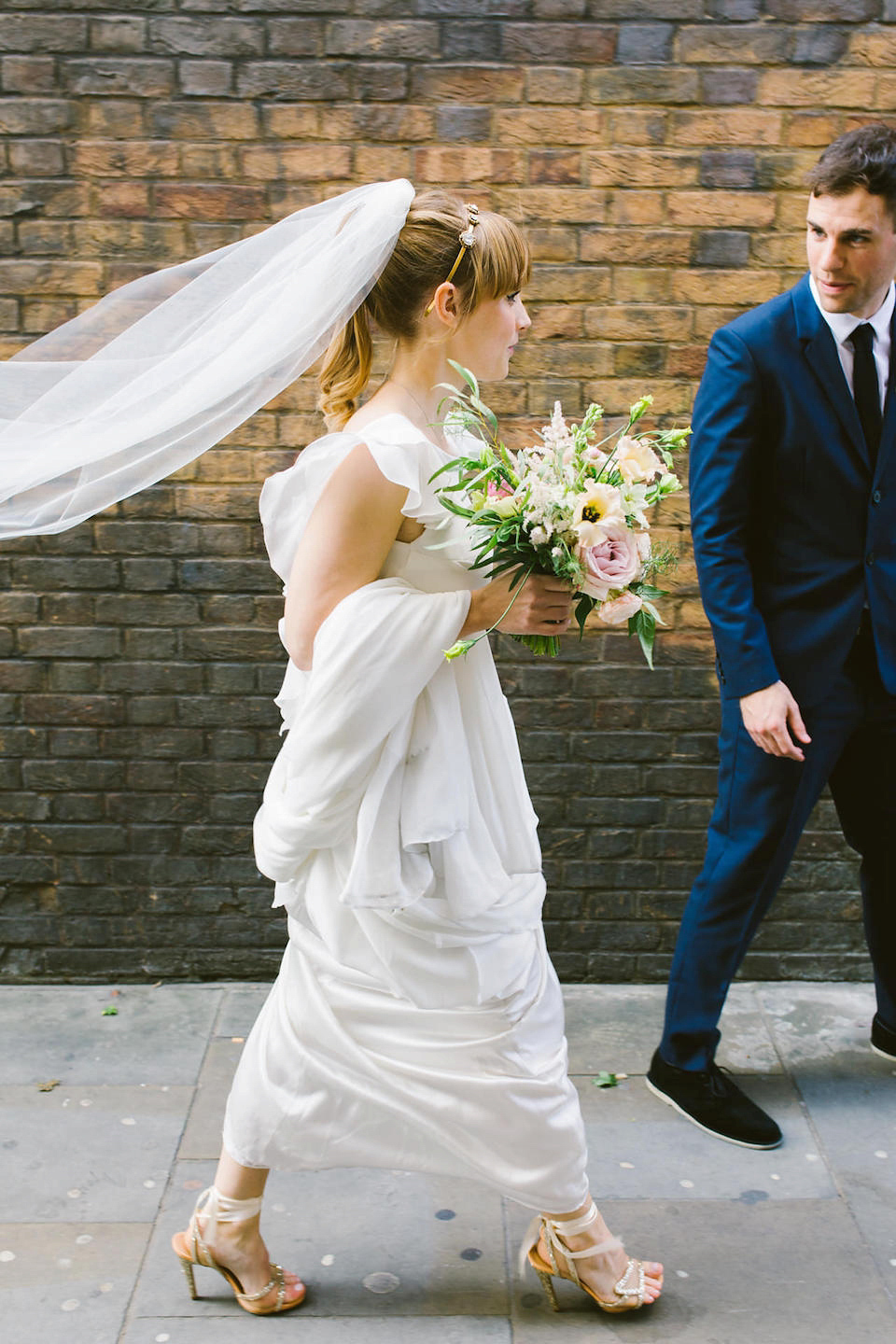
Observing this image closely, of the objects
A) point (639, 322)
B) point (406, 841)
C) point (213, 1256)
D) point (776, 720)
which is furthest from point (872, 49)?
point (213, 1256)

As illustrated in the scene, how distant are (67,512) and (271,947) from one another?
1.63 metres

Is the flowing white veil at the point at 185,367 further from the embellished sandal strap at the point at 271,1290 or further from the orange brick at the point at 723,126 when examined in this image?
the embellished sandal strap at the point at 271,1290

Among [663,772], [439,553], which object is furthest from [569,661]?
[439,553]

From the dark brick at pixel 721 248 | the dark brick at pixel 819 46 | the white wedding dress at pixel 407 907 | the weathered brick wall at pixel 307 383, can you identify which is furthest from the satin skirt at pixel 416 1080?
the dark brick at pixel 819 46

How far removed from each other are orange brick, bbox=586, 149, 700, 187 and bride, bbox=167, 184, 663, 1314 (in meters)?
1.12

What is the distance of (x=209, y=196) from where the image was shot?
3307 millimetres

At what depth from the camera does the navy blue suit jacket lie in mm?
2820

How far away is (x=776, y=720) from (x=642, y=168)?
1.42 meters

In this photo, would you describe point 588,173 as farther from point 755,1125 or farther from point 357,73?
point 755,1125

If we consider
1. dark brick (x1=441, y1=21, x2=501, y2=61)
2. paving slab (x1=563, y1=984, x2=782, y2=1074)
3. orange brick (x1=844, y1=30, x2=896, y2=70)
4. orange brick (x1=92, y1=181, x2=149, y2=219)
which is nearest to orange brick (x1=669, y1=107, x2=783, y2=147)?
orange brick (x1=844, y1=30, x2=896, y2=70)

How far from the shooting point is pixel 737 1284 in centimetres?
262

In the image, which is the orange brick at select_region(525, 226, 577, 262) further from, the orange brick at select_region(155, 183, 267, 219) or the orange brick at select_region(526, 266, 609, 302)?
the orange brick at select_region(155, 183, 267, 219)

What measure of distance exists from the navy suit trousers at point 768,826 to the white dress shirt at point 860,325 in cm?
53

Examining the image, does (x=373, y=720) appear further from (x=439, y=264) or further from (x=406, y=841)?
(x=439, y=264)
